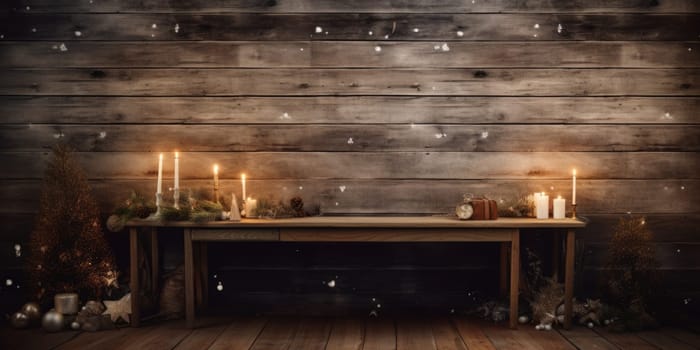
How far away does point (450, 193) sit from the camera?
3471 millimetres

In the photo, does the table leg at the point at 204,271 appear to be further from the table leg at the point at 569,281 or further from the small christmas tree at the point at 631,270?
the small christmas tree at the point at 631,270

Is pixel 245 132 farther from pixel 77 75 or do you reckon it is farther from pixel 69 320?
pixel 69 320

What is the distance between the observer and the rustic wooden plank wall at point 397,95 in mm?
3451

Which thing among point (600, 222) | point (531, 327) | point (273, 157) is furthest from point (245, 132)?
point (600, 222)

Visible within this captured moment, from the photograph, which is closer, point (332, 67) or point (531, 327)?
point (531, 327)

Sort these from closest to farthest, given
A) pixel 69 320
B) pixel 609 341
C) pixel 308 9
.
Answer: pixel 609 341, pixel 69 320, pixel 308 9

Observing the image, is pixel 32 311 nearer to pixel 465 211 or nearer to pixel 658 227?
pixel 465 211

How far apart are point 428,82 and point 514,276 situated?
121cm

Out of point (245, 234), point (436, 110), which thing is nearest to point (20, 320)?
point (245, 234)

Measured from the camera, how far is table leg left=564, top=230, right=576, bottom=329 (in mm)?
3045

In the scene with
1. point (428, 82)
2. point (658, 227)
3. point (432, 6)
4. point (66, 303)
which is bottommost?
point (66, 303)

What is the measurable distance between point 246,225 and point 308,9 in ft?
4.40

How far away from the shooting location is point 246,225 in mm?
2979

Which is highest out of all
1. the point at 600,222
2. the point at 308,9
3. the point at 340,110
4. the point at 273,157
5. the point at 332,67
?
the point at 308,9
